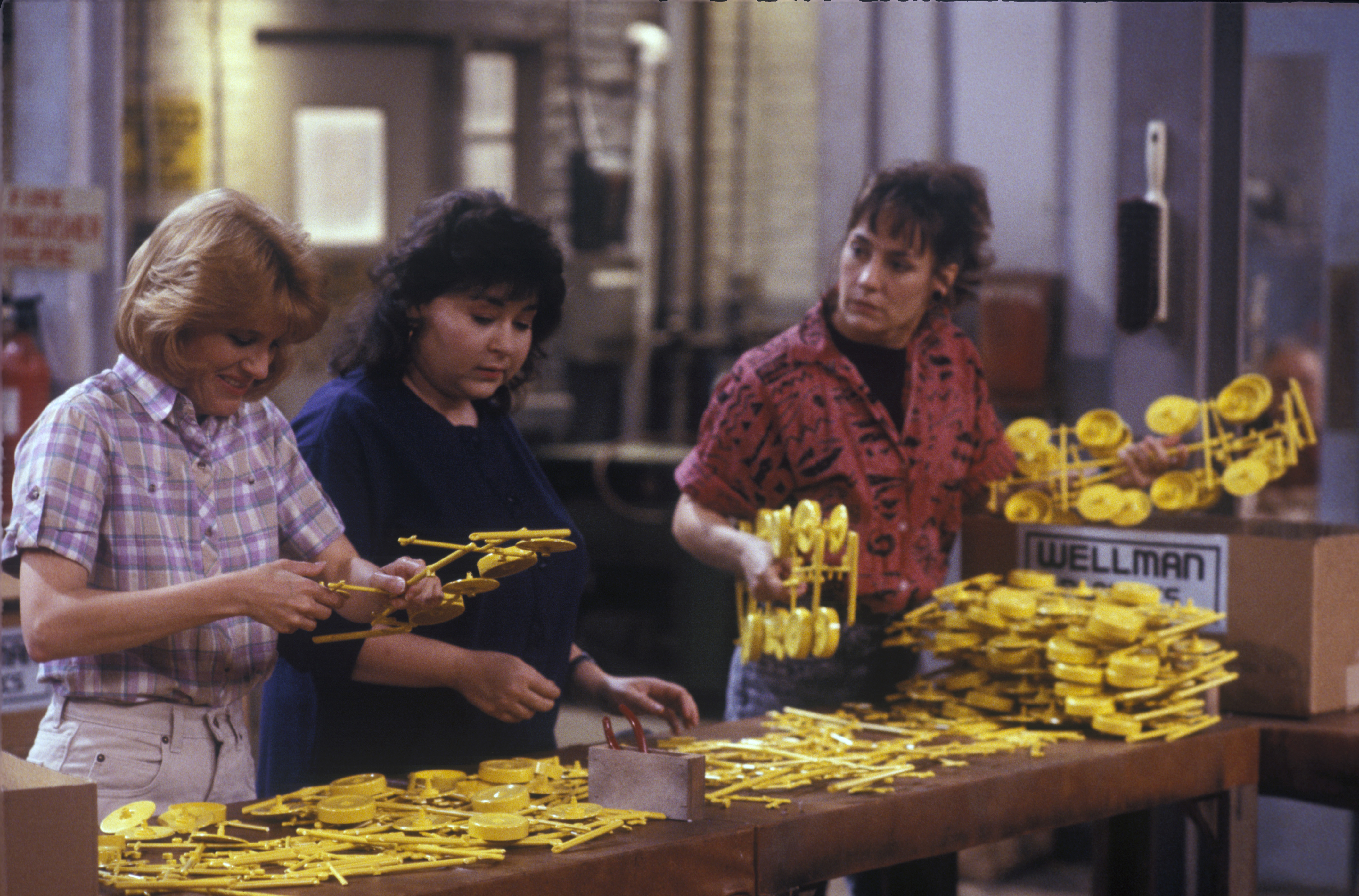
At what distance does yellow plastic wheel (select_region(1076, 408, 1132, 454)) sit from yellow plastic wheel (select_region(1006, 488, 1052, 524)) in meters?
0.14

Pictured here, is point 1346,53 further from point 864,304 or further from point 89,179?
point 89,179

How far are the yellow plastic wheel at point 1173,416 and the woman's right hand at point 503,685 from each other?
1.49m

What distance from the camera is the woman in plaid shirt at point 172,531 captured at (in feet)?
5.79

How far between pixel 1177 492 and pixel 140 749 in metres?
2.01

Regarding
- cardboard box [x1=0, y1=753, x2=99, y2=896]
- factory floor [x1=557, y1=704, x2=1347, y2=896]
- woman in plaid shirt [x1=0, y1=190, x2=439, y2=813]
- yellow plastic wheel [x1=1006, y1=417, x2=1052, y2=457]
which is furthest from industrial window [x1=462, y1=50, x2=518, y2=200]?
cardboard box [x1=0, y1=753, x2=99, y2=896]

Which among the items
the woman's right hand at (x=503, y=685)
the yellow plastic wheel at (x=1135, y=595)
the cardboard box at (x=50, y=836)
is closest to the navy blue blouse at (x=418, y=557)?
the woman's right hand at (x=503, y=685)

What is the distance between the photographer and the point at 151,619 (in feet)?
5.74

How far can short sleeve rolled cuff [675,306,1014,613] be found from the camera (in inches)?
109

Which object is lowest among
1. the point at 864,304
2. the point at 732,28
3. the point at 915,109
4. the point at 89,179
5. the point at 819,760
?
the point at 819,760

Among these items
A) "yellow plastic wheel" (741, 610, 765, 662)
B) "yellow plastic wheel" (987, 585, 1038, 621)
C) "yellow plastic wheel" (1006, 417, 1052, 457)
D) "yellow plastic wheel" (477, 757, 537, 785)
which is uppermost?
"yellow plastic wheel" (1006, 417, 1052, 457)

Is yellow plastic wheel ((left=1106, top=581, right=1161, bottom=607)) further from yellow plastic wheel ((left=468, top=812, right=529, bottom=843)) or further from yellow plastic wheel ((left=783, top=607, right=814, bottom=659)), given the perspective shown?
yellow plastic wheel ((left=468, top=812, right=529, bottom=843))

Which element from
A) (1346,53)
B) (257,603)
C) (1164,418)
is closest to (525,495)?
(257,603)

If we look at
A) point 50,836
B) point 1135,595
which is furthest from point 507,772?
point 1135,595

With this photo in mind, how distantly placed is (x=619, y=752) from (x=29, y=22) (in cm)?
Answer: 273
